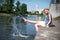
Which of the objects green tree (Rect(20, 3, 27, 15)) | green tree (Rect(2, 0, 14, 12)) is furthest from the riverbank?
green tree (Rect(2, 0, 14, 12))

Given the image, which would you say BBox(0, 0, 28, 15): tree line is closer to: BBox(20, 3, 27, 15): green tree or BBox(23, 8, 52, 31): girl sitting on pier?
BBox(20, 3, 27, 15): green tree

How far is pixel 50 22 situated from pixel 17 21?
401mm

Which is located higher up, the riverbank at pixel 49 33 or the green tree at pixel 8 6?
the green tree at pixel 8 6

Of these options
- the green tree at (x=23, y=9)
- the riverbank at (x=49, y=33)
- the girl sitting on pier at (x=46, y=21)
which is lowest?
the riverbank at (x=49, y=33)

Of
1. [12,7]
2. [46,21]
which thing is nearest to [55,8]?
[46,21]

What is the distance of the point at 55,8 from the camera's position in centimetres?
271

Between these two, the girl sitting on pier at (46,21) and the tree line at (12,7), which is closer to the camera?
the girl sitting on pier at (46,21)

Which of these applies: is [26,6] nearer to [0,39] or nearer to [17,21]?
[17,21]

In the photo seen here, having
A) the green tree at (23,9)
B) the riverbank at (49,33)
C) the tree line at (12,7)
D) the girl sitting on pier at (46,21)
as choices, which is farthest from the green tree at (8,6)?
the riverbank at (49,33)

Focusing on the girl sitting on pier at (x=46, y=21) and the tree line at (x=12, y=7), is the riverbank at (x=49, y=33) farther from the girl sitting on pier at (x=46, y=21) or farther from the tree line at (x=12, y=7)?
the tree line at (x=12, y=7)

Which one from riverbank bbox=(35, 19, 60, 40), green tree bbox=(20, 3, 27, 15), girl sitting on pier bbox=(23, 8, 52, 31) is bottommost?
riverbank bbox=(35, 19, 60, 40)

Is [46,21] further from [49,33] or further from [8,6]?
[8,6]

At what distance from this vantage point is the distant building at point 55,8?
2699mm

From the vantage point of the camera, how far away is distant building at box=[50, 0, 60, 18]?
8.86 ft
